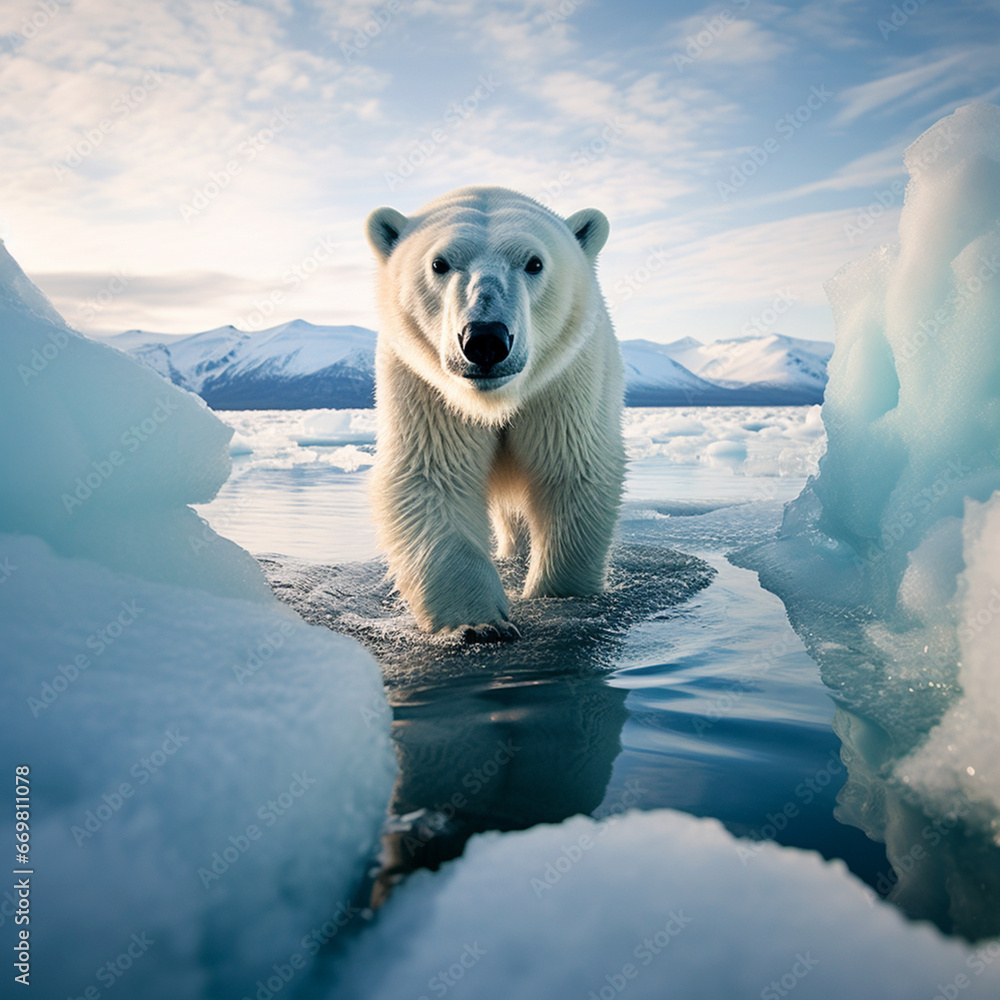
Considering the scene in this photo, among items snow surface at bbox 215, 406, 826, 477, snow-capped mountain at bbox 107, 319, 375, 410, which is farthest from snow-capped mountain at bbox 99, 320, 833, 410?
snow surface at bbox 215, 406, 826, 477

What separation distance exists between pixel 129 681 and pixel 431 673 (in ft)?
3.68

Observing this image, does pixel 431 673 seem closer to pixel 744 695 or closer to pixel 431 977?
pixel 744 695

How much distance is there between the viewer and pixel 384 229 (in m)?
3.32

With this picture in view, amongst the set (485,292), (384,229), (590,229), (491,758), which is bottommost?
(491,758)

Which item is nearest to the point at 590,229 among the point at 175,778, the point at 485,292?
the point at 485,292

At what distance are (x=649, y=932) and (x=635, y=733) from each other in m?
0.76

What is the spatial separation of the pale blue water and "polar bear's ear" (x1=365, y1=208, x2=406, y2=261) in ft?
5.40

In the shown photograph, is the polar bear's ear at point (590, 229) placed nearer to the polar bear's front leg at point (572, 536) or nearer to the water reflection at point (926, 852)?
the polar bear's front leg at point (572, 536)

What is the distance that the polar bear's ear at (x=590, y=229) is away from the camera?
3.46 m

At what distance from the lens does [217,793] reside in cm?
122

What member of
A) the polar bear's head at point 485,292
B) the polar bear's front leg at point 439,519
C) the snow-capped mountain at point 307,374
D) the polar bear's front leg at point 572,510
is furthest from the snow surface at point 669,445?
the snow-capped mountain at point 307,374

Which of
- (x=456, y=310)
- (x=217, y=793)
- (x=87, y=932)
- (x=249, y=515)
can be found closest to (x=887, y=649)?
(x=456, y=310)

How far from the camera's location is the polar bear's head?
8.38 ft

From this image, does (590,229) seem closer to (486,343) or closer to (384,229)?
(384,229)
